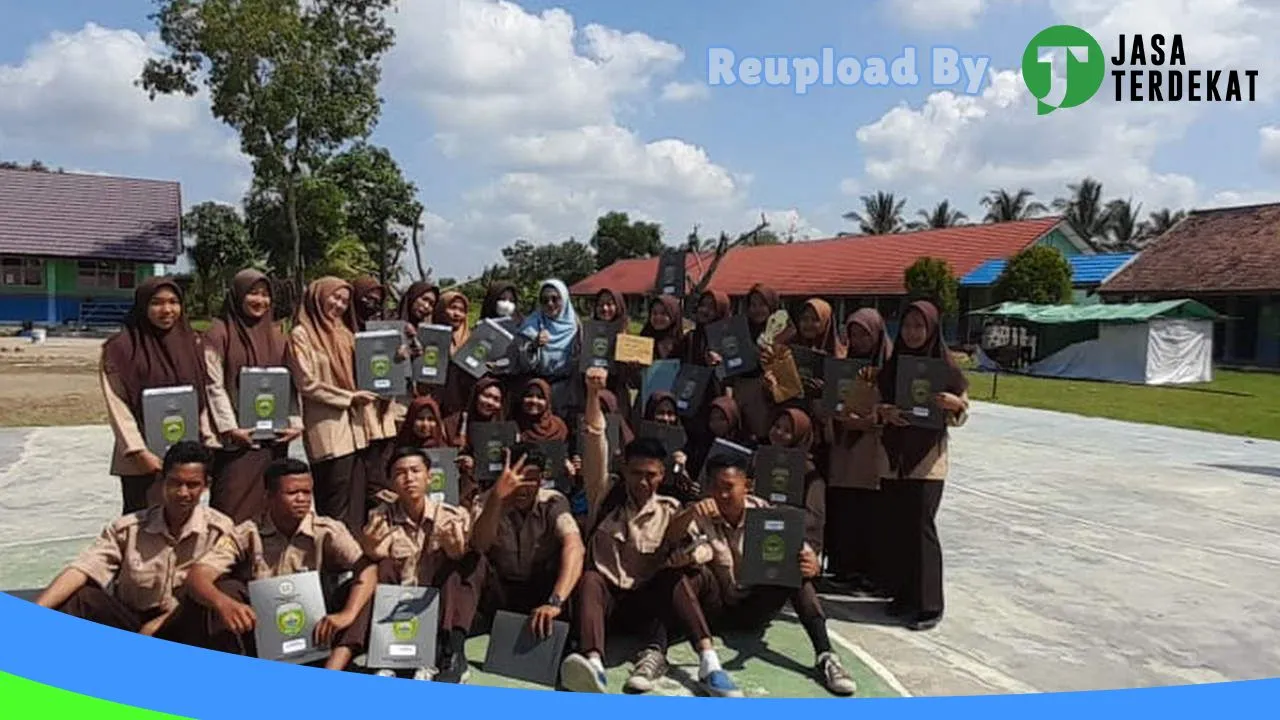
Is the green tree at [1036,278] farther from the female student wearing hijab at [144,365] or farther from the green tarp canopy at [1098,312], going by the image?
the female student wearing hijab at [144,365]

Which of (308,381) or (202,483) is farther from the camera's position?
(308,381)

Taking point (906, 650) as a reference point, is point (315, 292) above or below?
above

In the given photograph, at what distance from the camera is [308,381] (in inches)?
169

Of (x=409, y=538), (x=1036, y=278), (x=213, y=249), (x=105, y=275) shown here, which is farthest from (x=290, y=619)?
(x=105, y=275)

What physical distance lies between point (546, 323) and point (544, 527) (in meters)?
1.29

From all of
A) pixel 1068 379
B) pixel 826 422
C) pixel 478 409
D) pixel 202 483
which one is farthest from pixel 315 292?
pixel 1068 379

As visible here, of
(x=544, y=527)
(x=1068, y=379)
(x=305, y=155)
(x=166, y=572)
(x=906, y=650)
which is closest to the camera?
(x=166, y=572)

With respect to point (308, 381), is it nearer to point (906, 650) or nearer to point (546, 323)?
point (546, 323)

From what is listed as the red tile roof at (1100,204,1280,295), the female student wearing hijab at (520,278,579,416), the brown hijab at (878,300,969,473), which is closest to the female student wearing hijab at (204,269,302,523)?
the female student wearing hijab at (520,278,579,416)

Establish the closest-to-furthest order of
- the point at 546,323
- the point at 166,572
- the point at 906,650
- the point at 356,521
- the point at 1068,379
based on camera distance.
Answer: the point at 166,572, the point at 906,650, the point at 356,521, the point at 546,323, the point at 1068,379

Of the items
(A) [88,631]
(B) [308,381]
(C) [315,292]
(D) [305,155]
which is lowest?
(A) [88,631]

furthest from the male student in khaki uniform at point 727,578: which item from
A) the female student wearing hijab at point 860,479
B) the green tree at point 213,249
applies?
the green tree at point 213,249

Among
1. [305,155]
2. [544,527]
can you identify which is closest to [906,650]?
[544,527]

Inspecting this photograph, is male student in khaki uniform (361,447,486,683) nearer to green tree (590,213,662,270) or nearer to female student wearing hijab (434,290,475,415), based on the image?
female student wearing hijab (434,290,475,415)
